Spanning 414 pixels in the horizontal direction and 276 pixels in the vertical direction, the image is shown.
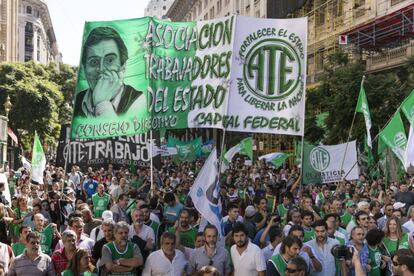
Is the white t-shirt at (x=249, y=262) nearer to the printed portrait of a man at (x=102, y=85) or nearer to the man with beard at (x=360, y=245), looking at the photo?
the man with beard at (x=360, y=245)

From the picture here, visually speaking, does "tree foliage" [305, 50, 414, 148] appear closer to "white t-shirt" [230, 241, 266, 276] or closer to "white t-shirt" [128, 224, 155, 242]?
"white t-shirt" [128, 224, 155, 242]

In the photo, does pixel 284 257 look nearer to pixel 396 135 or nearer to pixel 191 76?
pixel 191 76

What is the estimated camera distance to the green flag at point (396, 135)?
42.4 feet

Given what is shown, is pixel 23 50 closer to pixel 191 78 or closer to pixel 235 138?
pixel 235 138

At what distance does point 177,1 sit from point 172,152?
187 ft

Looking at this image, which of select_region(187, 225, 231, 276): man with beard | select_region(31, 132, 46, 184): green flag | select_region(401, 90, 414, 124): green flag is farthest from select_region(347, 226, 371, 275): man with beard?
select_region(31, 132, 46, 184): green flag

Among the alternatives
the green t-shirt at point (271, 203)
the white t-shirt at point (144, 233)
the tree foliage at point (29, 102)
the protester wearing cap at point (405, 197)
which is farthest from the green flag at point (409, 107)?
the tree foliage at point (29, 102)

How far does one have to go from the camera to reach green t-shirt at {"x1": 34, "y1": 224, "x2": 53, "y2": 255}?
8.05 metres

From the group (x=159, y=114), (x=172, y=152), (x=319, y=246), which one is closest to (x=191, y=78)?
(x=159, y=114)

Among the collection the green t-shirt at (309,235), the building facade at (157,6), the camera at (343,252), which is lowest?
the green t-shirt at (309,235)

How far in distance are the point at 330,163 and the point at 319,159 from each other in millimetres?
277

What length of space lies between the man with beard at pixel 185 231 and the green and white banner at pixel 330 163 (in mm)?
7522

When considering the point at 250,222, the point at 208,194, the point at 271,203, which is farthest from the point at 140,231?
the point at 271,203

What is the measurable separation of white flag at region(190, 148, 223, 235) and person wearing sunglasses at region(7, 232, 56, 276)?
191cm
